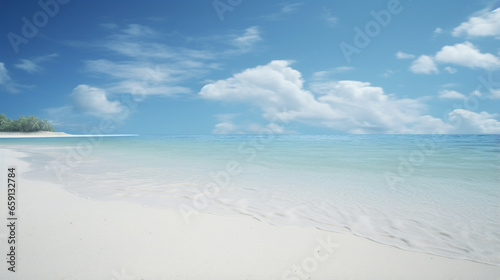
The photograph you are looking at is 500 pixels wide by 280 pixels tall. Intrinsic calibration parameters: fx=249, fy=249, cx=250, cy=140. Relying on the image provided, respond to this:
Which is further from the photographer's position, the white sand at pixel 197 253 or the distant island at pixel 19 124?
the distant island at pixel 19 124

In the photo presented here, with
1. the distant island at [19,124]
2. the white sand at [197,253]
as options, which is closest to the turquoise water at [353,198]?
the white sand at [197,253]

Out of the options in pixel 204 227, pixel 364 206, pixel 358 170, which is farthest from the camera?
pixel 358 170

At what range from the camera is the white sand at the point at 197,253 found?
3418 millimetres

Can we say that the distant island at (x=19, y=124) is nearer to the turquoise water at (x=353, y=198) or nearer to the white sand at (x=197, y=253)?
the turquoise water at (x=353, y=198)

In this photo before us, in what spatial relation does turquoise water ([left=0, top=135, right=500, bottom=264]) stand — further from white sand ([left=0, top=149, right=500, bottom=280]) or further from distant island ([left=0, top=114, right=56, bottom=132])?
distant island ([left=0, top=114, right=56, bottom=132])

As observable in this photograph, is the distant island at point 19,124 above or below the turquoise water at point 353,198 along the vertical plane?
above

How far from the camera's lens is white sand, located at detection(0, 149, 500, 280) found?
3418 mm


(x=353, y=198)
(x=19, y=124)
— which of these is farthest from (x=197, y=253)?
(x=19, y=124)

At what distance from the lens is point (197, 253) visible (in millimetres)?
3863

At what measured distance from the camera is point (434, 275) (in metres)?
3.49

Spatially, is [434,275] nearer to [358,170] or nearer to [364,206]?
[364,206]

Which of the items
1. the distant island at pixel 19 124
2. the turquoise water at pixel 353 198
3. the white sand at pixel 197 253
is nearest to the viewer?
the white sand at pixel 197 253

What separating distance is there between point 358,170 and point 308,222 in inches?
300

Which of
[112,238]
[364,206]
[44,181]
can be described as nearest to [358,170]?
[364,206]
